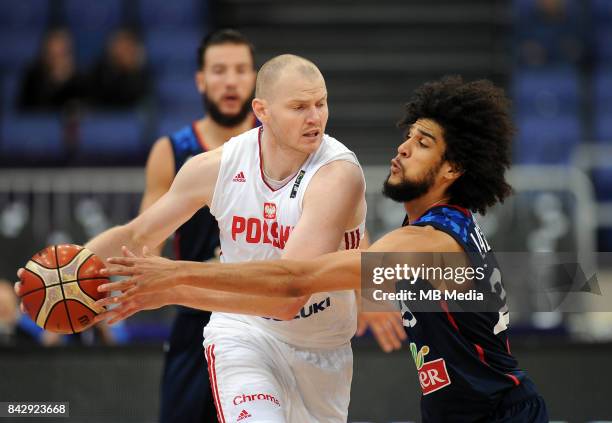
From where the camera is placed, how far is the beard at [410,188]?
4.82 m

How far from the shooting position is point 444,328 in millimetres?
4617

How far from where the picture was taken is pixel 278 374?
206 inches

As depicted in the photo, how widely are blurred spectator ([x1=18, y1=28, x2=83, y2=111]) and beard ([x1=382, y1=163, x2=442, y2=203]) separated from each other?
8.66 meters

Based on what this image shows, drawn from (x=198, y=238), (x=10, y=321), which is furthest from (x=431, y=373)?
(x=10, y=321)

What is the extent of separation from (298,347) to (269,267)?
38.1 inches

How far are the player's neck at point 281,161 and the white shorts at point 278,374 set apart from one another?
0.79 metres

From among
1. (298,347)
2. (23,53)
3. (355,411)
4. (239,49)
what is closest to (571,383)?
(355,411)

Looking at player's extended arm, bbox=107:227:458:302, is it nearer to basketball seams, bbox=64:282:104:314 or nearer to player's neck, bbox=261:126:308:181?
basketball seams, bbox=64:282:104:314

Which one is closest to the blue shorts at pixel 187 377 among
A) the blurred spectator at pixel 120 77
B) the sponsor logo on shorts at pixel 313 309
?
the sponsor logo on shorts at pixel 313 309

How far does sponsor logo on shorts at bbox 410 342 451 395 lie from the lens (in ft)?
15.2

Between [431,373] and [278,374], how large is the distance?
0.91 meters

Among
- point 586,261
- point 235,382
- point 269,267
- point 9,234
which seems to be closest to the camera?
point 269,267

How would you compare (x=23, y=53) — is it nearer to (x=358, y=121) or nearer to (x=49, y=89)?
(x=49, y=89)

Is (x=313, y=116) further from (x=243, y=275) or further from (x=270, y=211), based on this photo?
(x=243, y=275)
